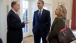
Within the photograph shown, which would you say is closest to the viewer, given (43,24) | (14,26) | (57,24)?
(57,24)

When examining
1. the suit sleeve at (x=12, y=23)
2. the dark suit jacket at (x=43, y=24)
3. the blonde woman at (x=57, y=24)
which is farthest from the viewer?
the dark suit jacket at (x=43, y=24)

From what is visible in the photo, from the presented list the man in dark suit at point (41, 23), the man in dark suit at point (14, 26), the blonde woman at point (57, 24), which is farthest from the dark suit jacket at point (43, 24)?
the blonde woman at point (57, 24)

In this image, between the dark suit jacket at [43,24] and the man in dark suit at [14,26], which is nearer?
the man in dark suit at [14,26]

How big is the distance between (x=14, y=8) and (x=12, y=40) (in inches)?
26.4

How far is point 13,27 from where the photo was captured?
280cm

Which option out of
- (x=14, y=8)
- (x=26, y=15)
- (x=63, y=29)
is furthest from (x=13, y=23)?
(x=26, y=15)

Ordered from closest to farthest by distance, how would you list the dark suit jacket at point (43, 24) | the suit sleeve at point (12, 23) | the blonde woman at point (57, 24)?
the blonde woman at point (57, 24) → the suit sleeve at point (12, 23) → the dark suit jacket at point (43, 24)

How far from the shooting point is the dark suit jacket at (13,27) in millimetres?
2805

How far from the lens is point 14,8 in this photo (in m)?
2.89

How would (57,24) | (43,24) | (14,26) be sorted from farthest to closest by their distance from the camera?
1. (43,24)
2. (14,26)
3. (57,24)

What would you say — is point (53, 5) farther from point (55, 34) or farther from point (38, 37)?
point (55, 34)

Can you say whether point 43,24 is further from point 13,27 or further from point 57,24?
point 57,24

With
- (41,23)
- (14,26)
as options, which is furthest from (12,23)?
(41,23)

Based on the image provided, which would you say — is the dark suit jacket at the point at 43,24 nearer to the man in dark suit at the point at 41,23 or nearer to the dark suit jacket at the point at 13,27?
the man in dark suit at the point at 41,23
